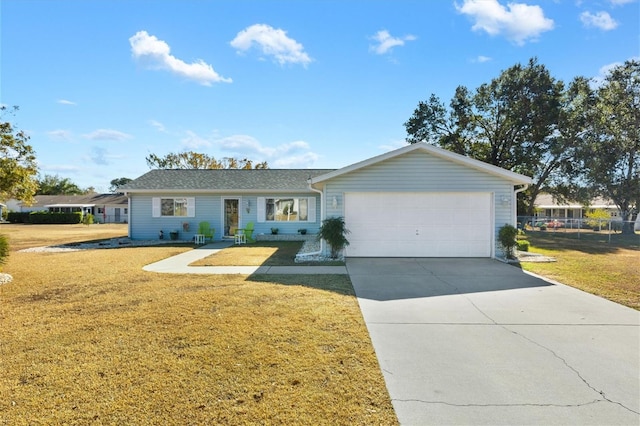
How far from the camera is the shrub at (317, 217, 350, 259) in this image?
10328 mm

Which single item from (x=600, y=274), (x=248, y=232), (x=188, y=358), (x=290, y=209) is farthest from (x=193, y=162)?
(x=188, y=358)

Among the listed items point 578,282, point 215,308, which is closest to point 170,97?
point 215,308

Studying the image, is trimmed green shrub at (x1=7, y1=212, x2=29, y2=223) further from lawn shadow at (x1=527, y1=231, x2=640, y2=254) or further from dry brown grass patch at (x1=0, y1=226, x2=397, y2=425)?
lawn shadow at (x1=527, y1=231, x2=640, y2=254)

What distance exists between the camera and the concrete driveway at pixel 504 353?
268 centimetres

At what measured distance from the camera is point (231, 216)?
17516 mm

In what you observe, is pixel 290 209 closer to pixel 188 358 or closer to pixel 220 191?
pixel 220 191

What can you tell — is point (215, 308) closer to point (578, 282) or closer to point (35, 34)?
point (578, 282)

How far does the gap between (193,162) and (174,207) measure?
27198 mm

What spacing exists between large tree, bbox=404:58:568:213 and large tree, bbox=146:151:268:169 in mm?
24628

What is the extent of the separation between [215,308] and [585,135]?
2767 cm

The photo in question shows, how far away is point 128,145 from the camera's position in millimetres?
23641

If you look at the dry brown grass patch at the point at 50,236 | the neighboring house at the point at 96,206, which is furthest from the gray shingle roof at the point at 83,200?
the dry brown grass patch at the point at 50,236

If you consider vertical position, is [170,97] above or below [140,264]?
above

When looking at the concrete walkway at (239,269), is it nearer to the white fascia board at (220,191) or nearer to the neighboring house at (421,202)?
the neighboring house at (421,202)
